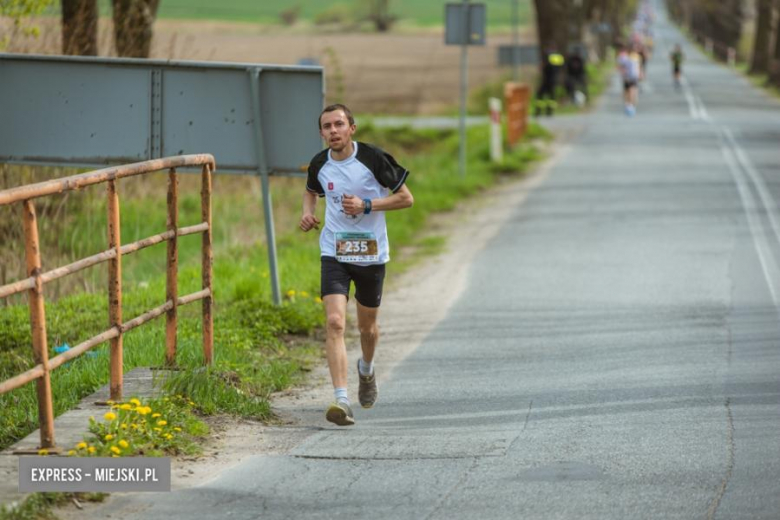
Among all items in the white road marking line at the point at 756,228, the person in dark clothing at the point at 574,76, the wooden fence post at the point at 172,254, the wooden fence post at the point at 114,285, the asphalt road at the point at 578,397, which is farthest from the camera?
the person in dark clothing at the point at 574,76

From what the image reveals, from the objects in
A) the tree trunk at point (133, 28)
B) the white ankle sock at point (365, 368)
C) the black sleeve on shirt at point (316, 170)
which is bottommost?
the white ankle sock at point (365, 368)

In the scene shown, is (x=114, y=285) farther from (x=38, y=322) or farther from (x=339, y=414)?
(x=339, y=414)

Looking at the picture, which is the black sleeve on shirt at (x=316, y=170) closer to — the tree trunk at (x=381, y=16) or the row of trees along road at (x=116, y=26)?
the row of trees along road at (x=116, y=26)

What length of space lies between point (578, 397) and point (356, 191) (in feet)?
6.37

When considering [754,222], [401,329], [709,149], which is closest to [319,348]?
[401,329]

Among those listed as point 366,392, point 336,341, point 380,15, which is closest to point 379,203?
point 336,341

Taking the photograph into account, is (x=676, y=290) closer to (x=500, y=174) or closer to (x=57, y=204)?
(x=57, y=204)

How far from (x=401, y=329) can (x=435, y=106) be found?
1343 inches

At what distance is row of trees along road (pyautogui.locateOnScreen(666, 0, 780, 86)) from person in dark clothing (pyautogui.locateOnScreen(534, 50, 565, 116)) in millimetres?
18439

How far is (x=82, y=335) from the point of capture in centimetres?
1092

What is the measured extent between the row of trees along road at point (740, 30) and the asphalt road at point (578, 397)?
42862mm

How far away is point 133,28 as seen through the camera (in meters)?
18.5

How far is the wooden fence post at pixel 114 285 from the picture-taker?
7574 mm

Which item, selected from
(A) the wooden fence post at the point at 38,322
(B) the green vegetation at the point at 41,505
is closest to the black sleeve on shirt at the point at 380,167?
(A) the wooden fence post at the point at 38,322
